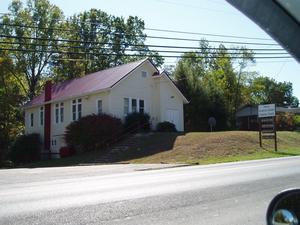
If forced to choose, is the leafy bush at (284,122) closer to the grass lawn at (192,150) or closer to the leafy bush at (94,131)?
the grass lawn at (192,150)

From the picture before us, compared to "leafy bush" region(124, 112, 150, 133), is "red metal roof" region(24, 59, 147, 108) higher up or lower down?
higher up

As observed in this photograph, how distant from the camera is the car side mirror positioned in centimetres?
272

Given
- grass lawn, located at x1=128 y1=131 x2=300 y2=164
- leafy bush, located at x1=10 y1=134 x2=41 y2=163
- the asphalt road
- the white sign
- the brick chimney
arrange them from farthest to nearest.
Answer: the brick chimney < leafy bush, located at x1=10 y1=134 x2=41 y2=163 < the white sign < grass lawn, located at x1=128 y1=131 x2=300 y2=164 < the asphalt road

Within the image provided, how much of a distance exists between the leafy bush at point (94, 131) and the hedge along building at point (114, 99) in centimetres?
250

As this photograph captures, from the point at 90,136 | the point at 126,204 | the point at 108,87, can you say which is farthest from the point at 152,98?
the point at 126,204

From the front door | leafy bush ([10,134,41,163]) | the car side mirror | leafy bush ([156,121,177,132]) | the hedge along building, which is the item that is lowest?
leafy bush ([10,134,41,163])

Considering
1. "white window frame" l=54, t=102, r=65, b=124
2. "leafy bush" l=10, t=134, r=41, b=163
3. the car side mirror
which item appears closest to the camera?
the car side mirror

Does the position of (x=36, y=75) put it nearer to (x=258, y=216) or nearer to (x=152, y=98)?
(x=152, y=98)

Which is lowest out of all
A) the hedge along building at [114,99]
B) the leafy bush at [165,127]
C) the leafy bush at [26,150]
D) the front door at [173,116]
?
the leafy bush at [26,150]

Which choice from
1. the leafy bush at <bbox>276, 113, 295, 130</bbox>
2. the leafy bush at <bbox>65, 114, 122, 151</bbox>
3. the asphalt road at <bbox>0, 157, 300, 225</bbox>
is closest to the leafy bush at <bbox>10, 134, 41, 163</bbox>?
the leafy bush at <bbox>65, 114, 122, 151</bbox>

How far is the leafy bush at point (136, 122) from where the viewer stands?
40.4m

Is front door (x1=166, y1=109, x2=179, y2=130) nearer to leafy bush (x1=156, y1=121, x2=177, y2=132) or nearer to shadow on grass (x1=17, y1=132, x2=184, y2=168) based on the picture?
leafy bush (x1=156, y1=121, x2=177, y2=132)

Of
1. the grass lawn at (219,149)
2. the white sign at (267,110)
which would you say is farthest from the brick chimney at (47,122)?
the white sign at (267,110)

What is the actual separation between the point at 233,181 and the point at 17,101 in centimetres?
5175
